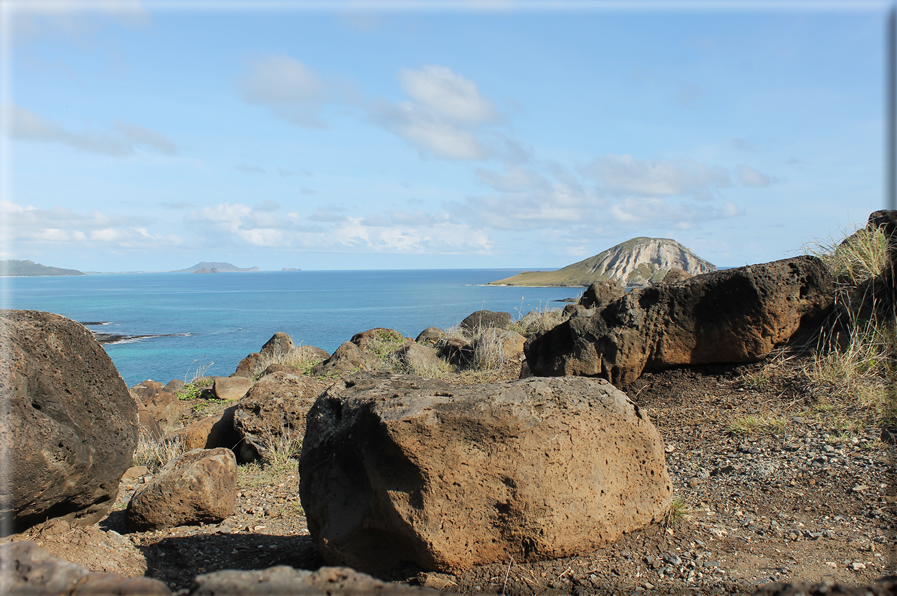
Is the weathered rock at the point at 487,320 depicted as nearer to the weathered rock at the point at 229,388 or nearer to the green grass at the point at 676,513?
the weathered rock at the point at 229,388

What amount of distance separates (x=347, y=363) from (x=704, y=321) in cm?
833

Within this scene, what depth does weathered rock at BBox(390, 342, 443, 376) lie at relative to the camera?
12383 mm

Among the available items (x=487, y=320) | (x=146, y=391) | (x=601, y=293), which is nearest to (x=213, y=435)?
(x=146, y=391)

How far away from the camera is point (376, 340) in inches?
666

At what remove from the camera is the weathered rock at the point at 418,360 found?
40.6ft

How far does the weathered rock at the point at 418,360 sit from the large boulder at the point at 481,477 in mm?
8045

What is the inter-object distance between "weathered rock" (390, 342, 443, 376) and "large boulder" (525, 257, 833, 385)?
459 centimetres

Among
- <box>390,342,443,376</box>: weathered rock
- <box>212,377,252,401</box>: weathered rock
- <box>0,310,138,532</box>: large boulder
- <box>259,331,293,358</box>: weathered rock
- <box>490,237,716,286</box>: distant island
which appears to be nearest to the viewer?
<box>0,310,138,532</box>: large boulder

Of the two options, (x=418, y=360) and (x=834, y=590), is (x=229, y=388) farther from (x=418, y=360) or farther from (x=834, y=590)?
(x=834, y=590)

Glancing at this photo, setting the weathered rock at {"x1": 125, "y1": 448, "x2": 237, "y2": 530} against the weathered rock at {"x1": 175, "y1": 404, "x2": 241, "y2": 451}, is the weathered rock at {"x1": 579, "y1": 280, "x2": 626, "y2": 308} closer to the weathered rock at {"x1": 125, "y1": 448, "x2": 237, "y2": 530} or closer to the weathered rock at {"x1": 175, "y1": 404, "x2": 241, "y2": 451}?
the weathered rock at {"x1": 175, "y1": 404, "x2": 241, "y2": 451}

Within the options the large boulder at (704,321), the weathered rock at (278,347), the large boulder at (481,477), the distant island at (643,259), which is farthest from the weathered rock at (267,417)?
the distant island at (643,259)

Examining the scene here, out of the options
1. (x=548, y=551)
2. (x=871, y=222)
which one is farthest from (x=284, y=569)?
(x=871, y=222)

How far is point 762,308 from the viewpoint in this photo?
23.7 feet

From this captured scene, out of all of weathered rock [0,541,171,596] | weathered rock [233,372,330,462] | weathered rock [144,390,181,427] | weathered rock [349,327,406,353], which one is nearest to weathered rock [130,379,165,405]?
weathered rock [144,390,181,427]
